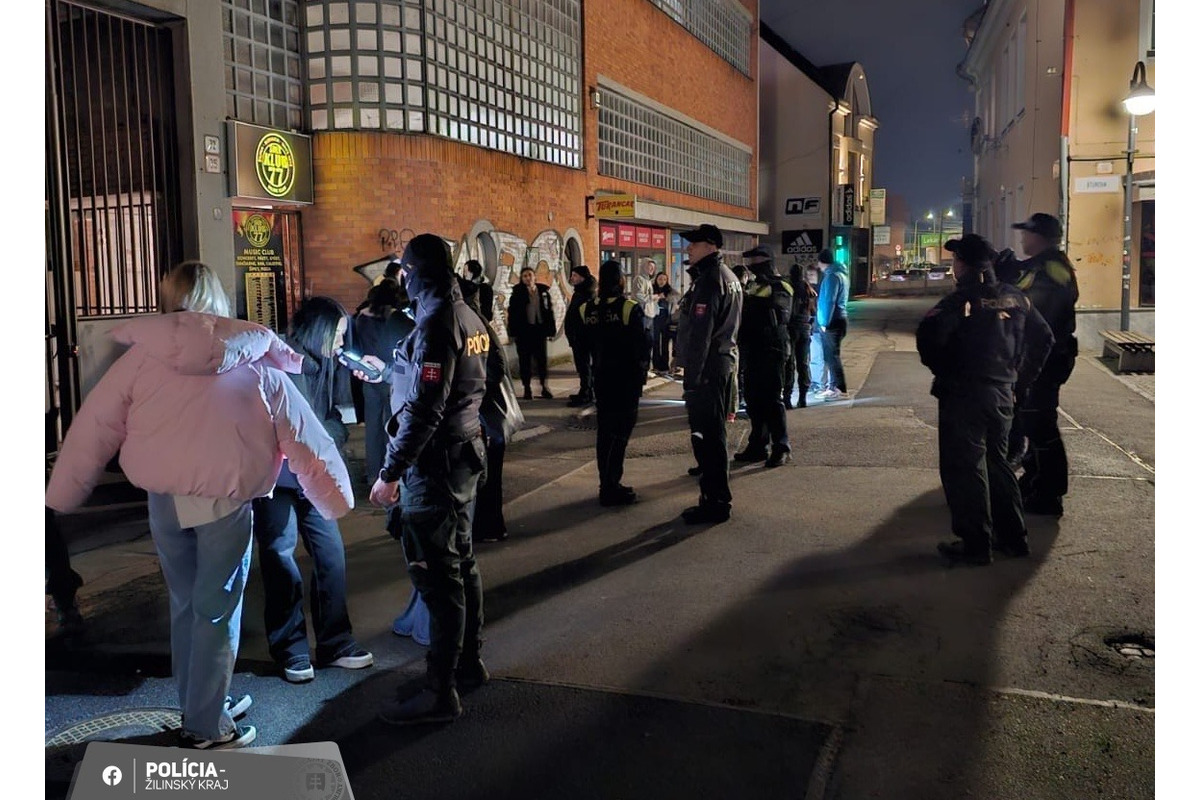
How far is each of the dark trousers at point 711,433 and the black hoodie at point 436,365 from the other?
9.31ft

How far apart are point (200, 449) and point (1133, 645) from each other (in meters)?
4.21

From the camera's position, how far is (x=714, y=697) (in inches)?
158

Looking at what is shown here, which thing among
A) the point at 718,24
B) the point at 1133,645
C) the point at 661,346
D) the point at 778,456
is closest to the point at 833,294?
the point at 778,456

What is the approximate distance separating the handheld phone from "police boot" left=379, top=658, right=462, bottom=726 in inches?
82.3

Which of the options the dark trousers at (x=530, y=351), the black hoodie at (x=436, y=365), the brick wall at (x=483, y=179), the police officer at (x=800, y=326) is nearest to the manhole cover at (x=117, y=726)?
the black hoodie at (x=436, y=365)

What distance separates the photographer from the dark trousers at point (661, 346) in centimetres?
1584

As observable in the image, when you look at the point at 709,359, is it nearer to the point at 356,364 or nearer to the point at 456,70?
the point at 356,364

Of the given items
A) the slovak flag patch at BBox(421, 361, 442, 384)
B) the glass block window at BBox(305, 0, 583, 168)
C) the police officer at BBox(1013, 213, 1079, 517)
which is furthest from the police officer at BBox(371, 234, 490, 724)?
the glass block window at BBox(305, 0, 583, 168)

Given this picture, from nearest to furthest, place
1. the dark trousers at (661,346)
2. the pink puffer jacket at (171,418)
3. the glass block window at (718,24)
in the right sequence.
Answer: the pink puffer jacket at (171,418), the dark trousers at (661,346), the glass block window at (718,24)

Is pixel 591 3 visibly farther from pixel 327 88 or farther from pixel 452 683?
pixel 452 683

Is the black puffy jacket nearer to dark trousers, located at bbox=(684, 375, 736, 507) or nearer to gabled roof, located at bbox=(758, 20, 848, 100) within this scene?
dark trousers, located at bbox=(684, 375, 736, 507)

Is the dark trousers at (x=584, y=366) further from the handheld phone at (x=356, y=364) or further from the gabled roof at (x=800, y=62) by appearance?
the gabled roof at (x=800, y=62)

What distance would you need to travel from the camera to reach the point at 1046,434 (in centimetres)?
675

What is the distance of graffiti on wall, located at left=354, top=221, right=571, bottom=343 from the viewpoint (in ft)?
39.8
